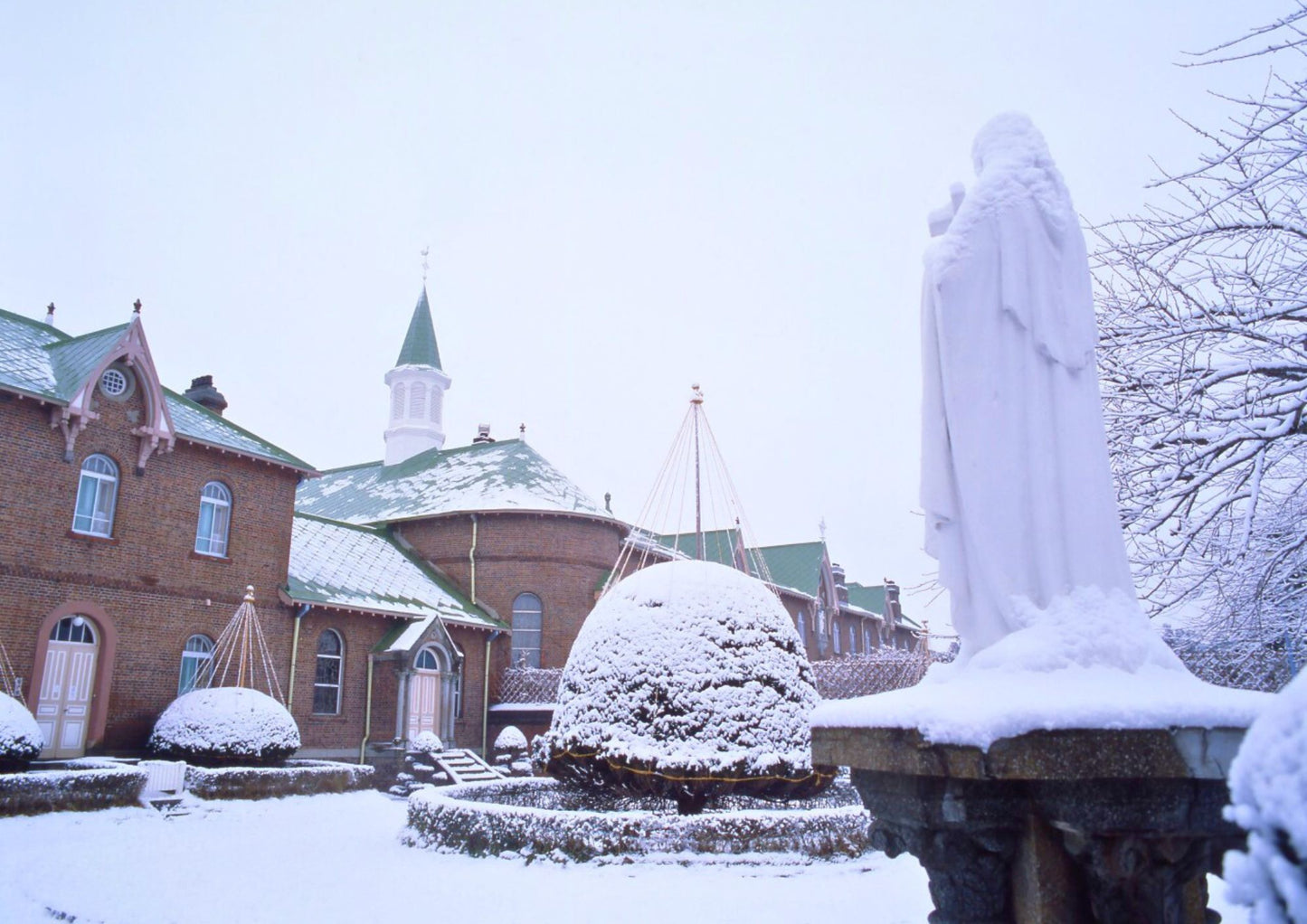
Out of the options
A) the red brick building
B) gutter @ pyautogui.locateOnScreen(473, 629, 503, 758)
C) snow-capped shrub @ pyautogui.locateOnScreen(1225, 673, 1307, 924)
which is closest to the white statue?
→ snow-capped shrub @ pyautogui.locateOnScreen(1225, 673, 1307, 924)

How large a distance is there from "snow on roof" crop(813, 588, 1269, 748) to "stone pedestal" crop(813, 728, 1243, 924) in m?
0.06

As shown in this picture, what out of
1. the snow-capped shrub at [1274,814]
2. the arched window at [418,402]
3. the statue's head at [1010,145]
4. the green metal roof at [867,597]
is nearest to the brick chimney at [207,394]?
the arched window at [418,402]

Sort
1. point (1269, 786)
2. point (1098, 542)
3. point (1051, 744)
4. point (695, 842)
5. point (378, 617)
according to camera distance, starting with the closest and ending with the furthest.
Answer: point (1269, 786), point (1051, 744), point (1098, 542), point (695, 842), point (378, 617)

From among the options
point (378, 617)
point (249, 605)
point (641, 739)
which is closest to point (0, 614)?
point (249, 605)

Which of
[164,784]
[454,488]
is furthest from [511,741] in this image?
[164,784]

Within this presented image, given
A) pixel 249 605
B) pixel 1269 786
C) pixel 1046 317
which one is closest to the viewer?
pixel 1269 786

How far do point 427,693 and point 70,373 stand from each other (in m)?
12.0

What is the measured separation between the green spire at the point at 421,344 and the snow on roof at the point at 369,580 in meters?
11.8

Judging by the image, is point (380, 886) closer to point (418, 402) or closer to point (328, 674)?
point (328, 674)

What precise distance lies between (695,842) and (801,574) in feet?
125

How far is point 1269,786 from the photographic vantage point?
5.09 feet

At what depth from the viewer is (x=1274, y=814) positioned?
153cm

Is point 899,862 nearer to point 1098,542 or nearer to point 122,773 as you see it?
point 1098,542

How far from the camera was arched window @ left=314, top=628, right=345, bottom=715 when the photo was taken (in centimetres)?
2378
